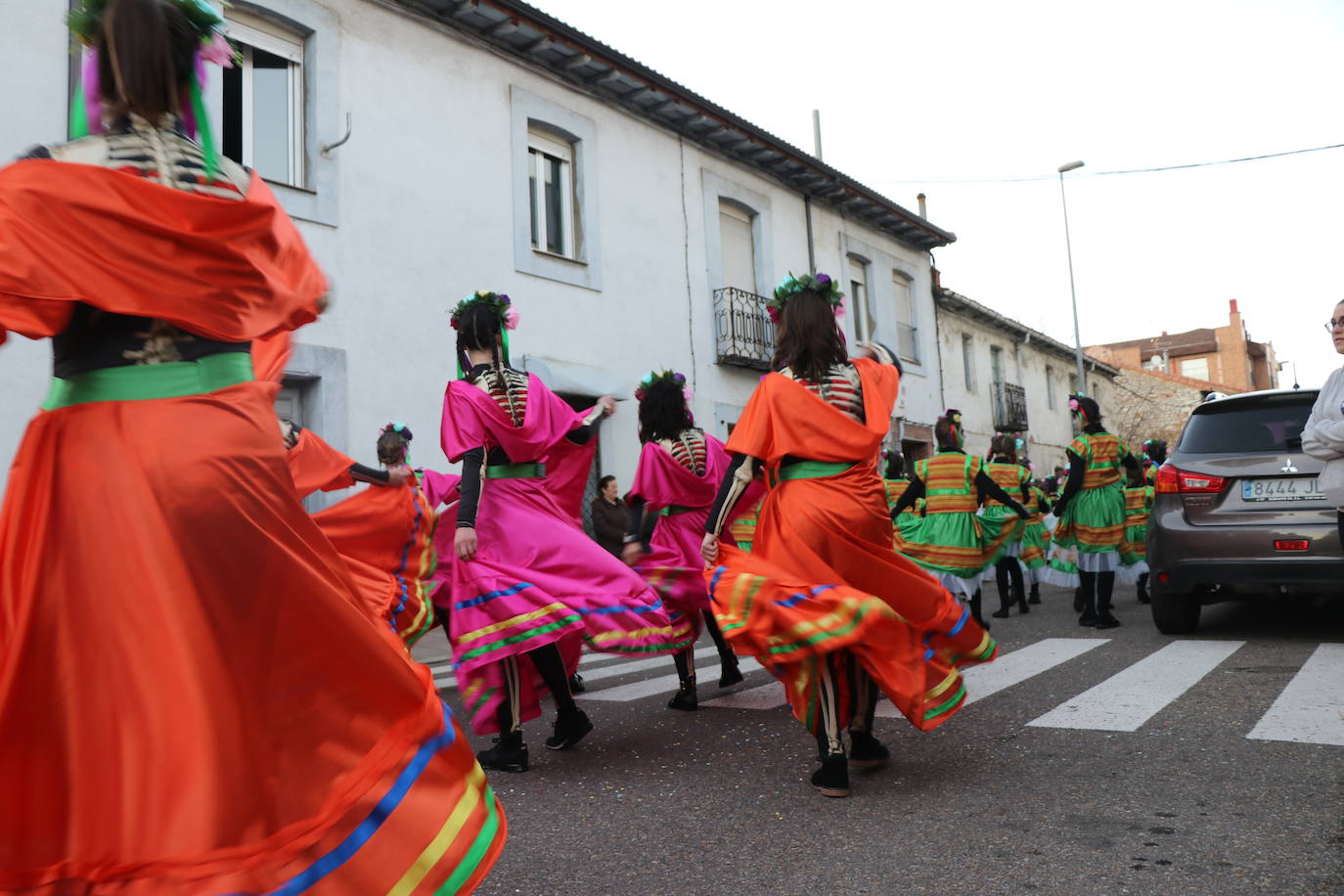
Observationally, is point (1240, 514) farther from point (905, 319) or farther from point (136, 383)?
point (905, 319)

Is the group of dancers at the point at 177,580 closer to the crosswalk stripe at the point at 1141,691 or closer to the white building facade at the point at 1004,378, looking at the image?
the crosswalk stripe at the point at 1141,691

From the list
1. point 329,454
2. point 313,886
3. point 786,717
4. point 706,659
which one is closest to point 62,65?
point 329,454

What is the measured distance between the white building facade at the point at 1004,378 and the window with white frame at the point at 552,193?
476 inches

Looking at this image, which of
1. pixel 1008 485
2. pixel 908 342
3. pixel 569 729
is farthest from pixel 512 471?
pixel 908 342

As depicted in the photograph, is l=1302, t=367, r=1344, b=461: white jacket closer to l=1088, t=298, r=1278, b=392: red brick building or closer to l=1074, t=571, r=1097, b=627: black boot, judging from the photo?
l=1074, t=571, r=1097, b=627: black boot

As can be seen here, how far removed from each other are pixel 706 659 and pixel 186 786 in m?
6.56

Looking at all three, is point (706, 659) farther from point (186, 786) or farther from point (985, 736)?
point (186, 786)

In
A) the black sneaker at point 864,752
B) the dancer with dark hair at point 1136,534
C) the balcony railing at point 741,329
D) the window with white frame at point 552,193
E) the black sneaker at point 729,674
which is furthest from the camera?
the balcony railing at point 741,329

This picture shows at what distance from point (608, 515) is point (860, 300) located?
34.6ft

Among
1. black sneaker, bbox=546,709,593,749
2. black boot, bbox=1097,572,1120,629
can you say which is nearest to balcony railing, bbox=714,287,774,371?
black boot, bbox=1097,572,1120,629

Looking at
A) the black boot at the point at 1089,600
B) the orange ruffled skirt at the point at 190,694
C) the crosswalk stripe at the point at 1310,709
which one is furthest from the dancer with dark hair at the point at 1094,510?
the orange ruffled skirt at the point at 190,694

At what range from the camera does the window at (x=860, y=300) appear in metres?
21.3

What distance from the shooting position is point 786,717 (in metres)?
5.60

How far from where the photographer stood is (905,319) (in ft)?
76.2
